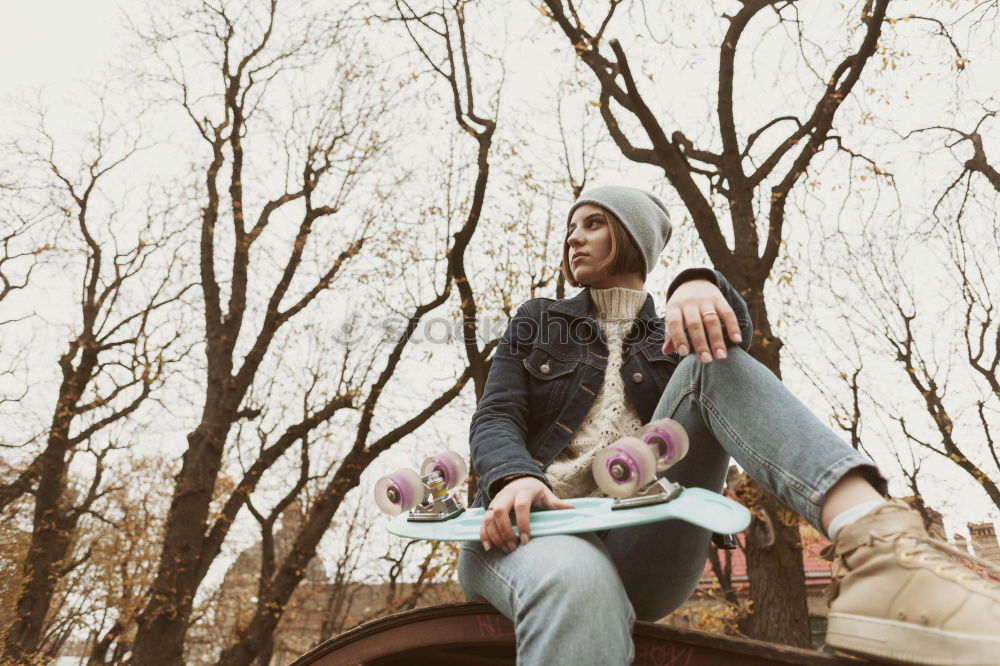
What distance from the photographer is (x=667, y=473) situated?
162 centimetres

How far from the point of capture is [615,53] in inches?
254

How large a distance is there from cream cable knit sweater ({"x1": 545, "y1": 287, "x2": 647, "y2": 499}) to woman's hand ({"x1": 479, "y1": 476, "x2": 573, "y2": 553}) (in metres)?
0.26

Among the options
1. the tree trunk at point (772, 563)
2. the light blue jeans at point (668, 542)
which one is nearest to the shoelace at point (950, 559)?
the light blue jeans at point (668, 542)

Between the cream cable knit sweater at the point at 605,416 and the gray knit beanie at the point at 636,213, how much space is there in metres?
0.16

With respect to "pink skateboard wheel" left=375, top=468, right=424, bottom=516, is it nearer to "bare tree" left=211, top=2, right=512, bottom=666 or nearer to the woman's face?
the woman's face

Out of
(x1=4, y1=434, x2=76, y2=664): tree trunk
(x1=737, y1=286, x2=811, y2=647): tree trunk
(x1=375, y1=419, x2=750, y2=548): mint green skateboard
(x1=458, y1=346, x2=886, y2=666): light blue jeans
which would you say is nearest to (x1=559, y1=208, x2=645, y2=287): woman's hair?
(x1=458, y1=346, x2=886, y2=666): light blue jeans

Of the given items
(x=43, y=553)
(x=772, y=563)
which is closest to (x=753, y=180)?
(x=772, y=563)

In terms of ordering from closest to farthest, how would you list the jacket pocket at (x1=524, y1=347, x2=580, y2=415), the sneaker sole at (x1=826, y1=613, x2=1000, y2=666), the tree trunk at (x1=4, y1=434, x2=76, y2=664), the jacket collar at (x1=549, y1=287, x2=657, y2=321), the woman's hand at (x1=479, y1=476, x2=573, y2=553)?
the sneaker sole at (x1=826, y1=613, x2=1000, y2=666) → the woman's hand at (x1=479, y1=476, x2=573, y2=553) → the jacket pocket at (x1=524, y1=347, x2=580, y2=415) → the jacket collar at (x1=549, y1=287, x2=657, y2=321) → the tree trunk at (x1=4, y1=434, x2=76, y2=664)

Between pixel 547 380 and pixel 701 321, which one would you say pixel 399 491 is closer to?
pixel 547 380

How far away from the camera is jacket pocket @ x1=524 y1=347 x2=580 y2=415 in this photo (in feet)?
6.10

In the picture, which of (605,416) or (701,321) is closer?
(701,321)

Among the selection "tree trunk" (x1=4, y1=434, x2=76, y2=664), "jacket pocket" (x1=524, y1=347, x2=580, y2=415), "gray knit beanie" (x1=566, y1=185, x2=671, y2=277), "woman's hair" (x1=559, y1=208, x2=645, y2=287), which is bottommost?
"tree trunk" (x1=4, y1=434, x2=76, y2=664)

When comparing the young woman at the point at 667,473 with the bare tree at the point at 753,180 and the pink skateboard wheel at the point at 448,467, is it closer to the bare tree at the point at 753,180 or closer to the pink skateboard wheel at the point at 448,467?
the pink skateboard wheel at the point at 448,467

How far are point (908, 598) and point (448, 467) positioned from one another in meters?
1.03
